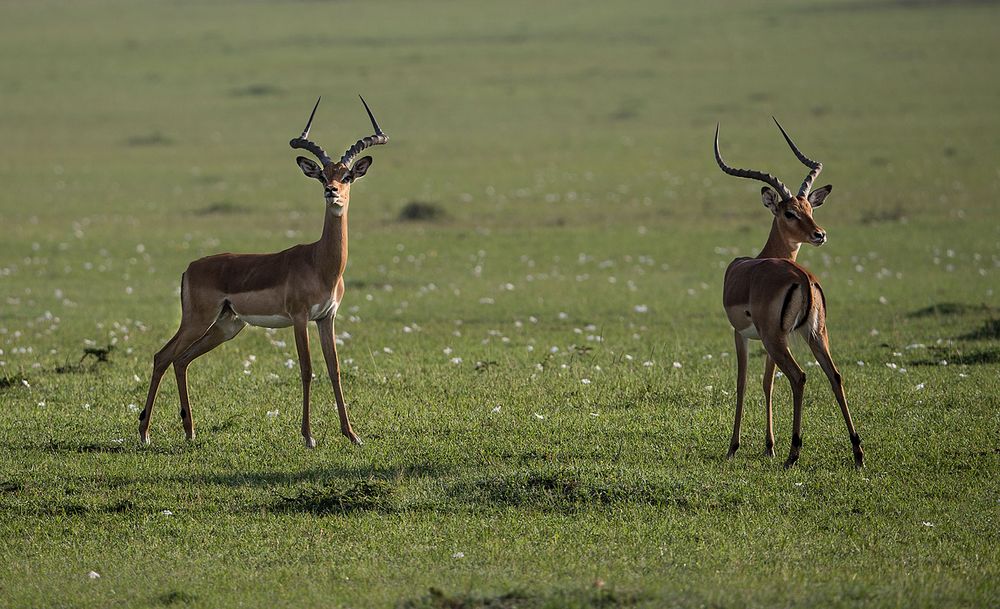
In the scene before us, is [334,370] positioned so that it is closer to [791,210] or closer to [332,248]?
[332,248]

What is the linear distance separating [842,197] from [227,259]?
1775 centimetres

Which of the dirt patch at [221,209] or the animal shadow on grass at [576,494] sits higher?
the dirt patch at [221,209]

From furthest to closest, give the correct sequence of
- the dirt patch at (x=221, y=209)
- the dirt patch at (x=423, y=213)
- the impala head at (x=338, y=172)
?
the dirt patch at (x=221, y=209) < the dirt patch at (x=423, y=213) < the impala head at (x=338, y=172)

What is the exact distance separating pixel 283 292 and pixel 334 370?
2.54 ft

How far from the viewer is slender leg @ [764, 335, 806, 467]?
31.3 ft

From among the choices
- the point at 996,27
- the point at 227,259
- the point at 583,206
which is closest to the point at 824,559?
the point at 227,259

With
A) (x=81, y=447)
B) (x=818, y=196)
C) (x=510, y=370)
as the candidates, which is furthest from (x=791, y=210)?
(x=81, y=447)

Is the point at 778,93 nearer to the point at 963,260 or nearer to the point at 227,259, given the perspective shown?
the point at 963,260

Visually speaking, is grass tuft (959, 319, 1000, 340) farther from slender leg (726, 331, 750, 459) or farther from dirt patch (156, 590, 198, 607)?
dirt patch (156, 590, 198, 607)

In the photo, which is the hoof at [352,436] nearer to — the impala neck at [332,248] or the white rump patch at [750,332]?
the impala neck at [332,248]

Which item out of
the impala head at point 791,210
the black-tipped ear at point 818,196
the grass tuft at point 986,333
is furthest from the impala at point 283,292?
the grass tuft at point 986,333

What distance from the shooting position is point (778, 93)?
44812 mm

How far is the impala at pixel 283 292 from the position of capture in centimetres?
1066

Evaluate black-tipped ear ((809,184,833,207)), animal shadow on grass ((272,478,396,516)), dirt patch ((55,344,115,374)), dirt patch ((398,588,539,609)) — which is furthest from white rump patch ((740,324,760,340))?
dirt patch ((55,344,115,374))
